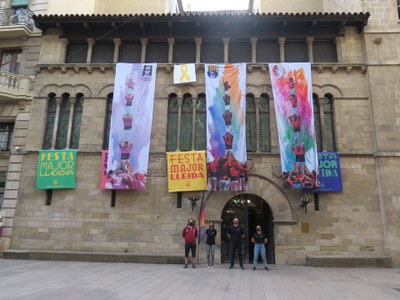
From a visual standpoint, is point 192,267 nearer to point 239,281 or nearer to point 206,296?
point 239,281

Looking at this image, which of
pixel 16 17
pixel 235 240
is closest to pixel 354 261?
pixel 235 240

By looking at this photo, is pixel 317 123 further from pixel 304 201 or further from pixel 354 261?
pixel 354 261

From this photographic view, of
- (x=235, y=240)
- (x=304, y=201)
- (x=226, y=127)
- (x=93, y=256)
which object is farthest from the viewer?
(x=226, y=127)

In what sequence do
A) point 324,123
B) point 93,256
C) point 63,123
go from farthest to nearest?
1. point 63,123
2. point 324,123
3. point 93,256

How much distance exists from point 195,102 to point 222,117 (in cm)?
164

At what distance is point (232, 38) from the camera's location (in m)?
15.8

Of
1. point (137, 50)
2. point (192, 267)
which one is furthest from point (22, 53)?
point (192, 267)

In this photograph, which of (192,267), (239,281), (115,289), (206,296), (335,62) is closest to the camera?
(206,296)

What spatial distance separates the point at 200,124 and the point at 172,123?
1.36 m

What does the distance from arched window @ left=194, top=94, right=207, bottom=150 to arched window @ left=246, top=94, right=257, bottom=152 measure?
2067 millimetres

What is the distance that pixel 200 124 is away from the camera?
1517cm

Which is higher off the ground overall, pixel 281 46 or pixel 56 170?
pixel 281 46

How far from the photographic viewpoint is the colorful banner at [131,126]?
14078 millimetres

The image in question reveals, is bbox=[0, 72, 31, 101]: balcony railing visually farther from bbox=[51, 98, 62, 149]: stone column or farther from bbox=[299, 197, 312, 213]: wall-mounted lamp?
bbox=[299, 197, 312, 213]: wall-mounted lamp
